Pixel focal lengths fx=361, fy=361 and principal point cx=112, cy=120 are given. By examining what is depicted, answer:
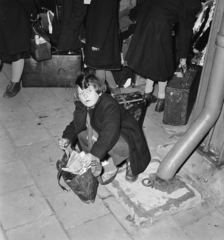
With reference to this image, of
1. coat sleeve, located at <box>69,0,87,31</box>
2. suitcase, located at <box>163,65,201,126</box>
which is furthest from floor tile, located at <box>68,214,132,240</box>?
coat sleeve, located at <box>69,0,87,31</box>

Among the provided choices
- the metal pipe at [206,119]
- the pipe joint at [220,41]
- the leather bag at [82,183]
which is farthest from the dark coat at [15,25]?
the pipe joint at [220,41]

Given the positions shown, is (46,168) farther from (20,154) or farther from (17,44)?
(17,44)

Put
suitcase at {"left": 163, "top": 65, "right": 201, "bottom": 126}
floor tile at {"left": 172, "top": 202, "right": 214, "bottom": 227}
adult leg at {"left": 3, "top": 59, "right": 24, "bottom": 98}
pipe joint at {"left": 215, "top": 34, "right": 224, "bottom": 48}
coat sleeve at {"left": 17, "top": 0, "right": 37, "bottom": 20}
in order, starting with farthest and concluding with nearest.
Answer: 1. adult leg at {"left": 3, "top": 59, "right": 24, "bottom": 98}
2. coat sleeve at {"left": 17, "top": 0, "right": 37, "bottom": 20}
3. suitcase at {"left": 163, "top": 65, "right": 201, "bottom": 126}
4. floor tile at {"left": 172, "top": 202, "right": 214, "bottom": 227}
5. pipe joint at {"left": 215, "top": 34, "right": 224, "bottom": 48}

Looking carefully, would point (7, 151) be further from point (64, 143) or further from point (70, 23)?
point (70, 23)

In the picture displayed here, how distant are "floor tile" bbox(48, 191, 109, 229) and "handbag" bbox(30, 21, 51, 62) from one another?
2.44 m

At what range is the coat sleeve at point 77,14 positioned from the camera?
4418mm

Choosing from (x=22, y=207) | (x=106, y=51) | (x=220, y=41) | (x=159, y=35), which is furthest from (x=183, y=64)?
(x=22, y=207)

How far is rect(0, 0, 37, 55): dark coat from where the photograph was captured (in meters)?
4.74

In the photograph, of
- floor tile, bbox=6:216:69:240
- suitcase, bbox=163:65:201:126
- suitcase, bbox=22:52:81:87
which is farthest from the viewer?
suitcase, bbox=22:52:81:87

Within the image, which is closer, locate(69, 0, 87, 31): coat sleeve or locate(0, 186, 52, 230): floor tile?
locate(0, 186, 52, 230): floor tile

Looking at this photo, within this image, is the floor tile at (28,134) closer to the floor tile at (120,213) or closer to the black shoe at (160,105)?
the floor tile at (120,213)

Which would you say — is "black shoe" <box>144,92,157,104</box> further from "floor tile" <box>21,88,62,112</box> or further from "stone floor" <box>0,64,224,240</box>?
"floor tile" <box>21,88,62,112</box>

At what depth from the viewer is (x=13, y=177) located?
374 cm

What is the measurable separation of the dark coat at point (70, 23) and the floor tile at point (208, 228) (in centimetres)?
280
